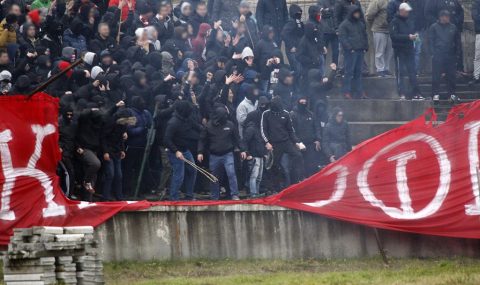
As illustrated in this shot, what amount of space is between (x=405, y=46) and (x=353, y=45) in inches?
42.3

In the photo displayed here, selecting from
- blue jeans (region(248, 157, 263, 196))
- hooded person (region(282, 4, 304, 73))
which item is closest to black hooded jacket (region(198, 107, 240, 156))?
blue jeans (region(248, 157, 263, 196))

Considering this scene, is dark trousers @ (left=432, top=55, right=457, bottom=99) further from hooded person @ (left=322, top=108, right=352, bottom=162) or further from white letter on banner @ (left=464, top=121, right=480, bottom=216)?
white letter on banner @ (left=464, top=121, right=480, bottom=216)

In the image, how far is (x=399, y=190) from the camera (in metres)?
24.3

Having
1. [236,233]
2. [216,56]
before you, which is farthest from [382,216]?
[216,56]

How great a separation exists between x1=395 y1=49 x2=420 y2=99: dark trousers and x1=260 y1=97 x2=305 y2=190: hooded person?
4.44m

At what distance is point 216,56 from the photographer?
95.6 ft

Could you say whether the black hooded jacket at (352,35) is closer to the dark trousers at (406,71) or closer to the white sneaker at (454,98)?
the dark trousers at (406,71)

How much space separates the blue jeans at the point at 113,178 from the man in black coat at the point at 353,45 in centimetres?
642

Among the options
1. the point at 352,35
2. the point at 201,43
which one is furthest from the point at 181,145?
the point at 352,35

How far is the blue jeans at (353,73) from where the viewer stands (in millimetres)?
29984

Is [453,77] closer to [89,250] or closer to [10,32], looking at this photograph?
[10,32]

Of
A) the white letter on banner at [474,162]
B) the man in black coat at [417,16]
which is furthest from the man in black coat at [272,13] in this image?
the white letter on banner at [474,162]

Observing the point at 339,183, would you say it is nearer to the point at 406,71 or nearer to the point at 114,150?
the point at 114,150

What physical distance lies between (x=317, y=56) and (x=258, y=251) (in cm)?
678
